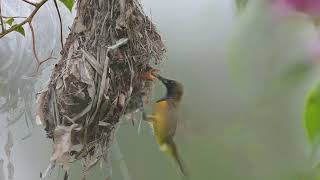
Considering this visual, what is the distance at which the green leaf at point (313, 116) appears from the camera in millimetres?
274

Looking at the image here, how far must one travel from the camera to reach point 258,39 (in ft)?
2.25

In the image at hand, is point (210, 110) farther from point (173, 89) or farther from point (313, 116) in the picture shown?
point (313, 116)

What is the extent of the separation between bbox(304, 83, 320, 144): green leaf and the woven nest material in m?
0.37

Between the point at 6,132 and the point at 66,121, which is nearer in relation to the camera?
the point at 66,121

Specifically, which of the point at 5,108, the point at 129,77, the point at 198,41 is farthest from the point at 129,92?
the point at 5,108

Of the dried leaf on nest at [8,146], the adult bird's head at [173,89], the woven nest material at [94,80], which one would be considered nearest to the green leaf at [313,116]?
the woven nest material at [94,80]

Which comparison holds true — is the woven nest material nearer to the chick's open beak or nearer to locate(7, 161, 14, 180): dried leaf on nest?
the chick's open beak

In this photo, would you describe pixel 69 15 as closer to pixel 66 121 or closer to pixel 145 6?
pixel 145 6

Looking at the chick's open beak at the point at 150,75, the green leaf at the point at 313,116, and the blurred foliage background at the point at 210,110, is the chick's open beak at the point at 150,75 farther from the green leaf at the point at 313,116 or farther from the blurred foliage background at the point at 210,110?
the green leaf at the point at 313,116

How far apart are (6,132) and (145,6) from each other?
16.9 inches

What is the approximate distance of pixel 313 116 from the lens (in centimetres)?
28

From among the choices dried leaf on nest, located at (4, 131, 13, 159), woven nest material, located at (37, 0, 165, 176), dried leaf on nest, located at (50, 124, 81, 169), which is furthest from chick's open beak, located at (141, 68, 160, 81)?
dried leaf on nest, located at (4, 131, 13, 159)

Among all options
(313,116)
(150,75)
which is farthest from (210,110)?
(313,116)

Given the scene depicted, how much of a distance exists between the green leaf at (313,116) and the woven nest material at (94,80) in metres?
0.37
